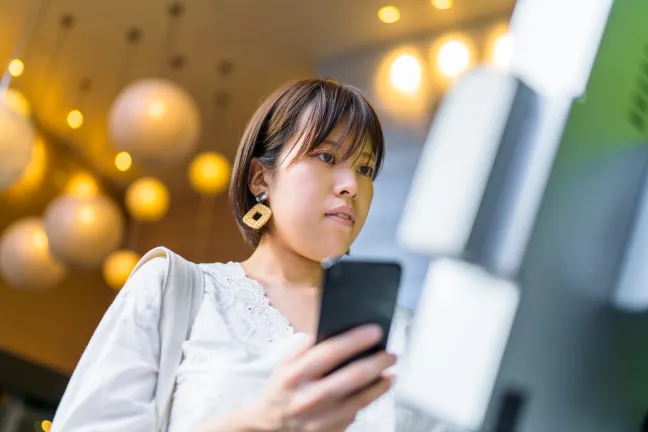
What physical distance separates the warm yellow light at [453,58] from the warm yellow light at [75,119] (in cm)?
250

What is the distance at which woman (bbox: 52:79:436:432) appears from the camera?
0.77m

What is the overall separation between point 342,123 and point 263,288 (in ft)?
0.67

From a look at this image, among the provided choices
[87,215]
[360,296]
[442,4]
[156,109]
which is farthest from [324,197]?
[442,4]

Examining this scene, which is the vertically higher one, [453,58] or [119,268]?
[453,58]

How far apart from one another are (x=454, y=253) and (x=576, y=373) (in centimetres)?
12

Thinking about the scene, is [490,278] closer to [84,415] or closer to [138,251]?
[84,415]

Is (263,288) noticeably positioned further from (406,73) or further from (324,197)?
(406,73)

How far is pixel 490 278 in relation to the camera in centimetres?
39

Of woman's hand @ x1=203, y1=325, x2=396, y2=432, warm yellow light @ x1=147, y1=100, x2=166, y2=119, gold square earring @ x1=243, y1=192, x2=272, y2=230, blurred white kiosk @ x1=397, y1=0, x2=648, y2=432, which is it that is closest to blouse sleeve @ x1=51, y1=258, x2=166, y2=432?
gold square earring @ x1=243, y1=192, x2=272, y2=230

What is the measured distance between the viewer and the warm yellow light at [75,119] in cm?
505

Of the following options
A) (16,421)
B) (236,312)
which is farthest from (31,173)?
(236,312)

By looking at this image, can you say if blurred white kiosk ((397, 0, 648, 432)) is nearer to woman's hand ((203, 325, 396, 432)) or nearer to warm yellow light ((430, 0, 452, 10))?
woman's hand ((203, 325, 396, 432))

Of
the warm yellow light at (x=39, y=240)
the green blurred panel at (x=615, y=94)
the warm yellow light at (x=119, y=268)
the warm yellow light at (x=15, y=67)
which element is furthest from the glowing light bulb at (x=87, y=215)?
the green blurred panel at (x=615, y=94)

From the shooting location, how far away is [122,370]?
2.52 feet
